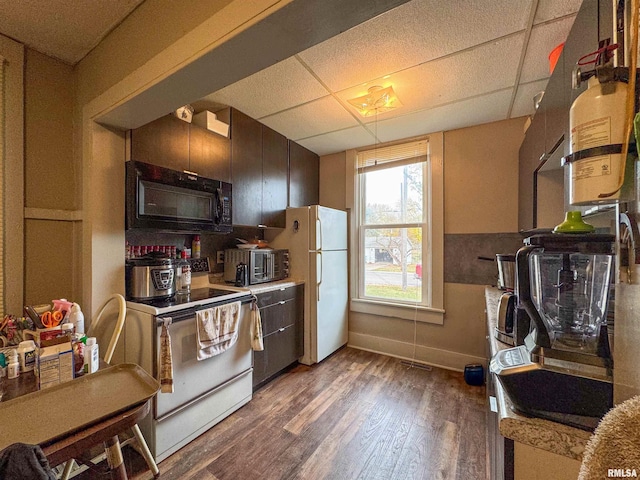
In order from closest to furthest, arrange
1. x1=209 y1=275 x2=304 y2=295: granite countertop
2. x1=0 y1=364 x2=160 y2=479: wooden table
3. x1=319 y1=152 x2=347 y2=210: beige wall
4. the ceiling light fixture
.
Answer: x1=0 y1=364 x2=160 y2=479: wooden table, the ceiling light fixture, x1=209 y1=275 x2=304 y2=295: granite countertop, x1=319 y1=152 x2=347 y2=210: beige wall

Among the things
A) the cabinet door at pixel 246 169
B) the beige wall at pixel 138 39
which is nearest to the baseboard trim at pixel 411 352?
the cabinet door at pixel 246 169

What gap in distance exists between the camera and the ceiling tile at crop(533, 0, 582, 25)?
1.26m

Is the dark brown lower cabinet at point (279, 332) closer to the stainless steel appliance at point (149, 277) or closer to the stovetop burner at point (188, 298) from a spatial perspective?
the stovetop burner at point (188, 298)

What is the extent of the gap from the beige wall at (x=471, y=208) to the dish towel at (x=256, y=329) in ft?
5.79

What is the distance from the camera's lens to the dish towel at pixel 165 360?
1.55m

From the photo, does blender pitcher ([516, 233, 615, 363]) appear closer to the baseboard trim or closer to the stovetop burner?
the stovetop burner

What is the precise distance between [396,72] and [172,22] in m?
1.38

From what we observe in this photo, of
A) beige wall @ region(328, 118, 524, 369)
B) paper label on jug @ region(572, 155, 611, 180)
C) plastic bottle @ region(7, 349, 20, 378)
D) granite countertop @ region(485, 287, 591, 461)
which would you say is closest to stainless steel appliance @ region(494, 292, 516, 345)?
granite countertop @ region(485, 287, 591, 461)

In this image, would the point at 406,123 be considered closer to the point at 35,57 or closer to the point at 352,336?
the point at 352,336

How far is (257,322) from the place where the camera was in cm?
219

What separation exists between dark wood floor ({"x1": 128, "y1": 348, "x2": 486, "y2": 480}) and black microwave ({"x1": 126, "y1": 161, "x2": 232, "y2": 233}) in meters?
1.46

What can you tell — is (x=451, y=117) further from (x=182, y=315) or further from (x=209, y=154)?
(x=182, y=315)

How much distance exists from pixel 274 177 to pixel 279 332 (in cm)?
160

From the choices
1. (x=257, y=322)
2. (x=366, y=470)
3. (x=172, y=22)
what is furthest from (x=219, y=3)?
(x=366, y=470)
